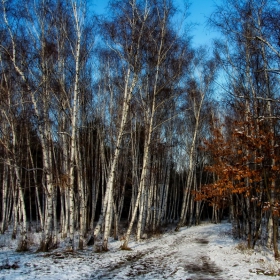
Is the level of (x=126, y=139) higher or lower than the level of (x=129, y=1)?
lower

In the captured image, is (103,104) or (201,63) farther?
(201,63)

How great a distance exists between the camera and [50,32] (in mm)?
11469

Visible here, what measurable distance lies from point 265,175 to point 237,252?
3143 millimetres

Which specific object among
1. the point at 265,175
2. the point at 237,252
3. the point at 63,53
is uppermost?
the point at 63,53

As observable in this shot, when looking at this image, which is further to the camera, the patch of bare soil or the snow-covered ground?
the patch of bare soil

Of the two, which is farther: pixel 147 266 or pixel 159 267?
pixel 147 266

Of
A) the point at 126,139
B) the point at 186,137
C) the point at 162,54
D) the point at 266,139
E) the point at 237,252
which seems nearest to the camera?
the point at 266,139

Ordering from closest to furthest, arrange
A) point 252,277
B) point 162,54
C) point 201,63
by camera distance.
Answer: point 252,277 → point 162,54 → point 201,63

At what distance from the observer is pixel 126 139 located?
21.6 metres

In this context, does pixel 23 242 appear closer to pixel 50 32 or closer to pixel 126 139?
pixel 50 32

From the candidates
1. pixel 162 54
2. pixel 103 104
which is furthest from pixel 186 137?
pixel 162 54

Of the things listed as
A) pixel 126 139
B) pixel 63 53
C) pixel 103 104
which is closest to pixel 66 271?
pixel 63 53

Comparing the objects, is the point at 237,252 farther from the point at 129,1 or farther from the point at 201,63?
the point at 201,63

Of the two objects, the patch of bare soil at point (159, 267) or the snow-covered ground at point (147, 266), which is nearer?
the snow-covered ground at point (147, 266)
